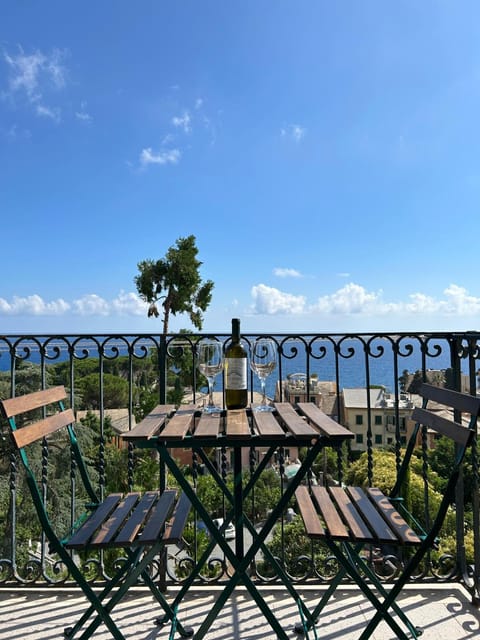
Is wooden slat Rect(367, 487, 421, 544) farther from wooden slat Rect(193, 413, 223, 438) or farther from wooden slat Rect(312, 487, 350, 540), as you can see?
wooden slat Rect(193, 413, 223, 438)

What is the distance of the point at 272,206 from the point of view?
2598 cm

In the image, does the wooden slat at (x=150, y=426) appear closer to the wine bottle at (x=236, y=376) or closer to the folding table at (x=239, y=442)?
the folding table at (x=239, y=442)

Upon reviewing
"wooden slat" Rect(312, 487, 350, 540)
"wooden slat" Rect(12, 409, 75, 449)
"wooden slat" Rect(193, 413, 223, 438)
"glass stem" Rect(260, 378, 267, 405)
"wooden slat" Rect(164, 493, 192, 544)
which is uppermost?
"glass stem" Rect(260, 378, 267, 405)

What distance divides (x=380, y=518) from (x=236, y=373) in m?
0.78

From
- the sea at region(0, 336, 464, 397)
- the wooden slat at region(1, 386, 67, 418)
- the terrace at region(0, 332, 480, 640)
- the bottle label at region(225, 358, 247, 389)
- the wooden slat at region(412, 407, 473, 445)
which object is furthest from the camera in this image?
the sea at region(0, 336, 464, 397)

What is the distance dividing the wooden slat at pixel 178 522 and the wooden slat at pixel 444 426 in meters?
0.98

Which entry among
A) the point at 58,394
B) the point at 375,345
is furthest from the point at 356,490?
the point at 58,394

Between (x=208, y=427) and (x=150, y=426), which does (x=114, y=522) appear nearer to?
(x=150, y=426)

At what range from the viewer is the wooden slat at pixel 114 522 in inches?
52.5

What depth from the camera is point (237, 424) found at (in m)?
1.44

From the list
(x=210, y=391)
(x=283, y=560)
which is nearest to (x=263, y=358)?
(x=210, y=391)

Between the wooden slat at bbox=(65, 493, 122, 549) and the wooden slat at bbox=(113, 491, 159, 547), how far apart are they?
9 cm

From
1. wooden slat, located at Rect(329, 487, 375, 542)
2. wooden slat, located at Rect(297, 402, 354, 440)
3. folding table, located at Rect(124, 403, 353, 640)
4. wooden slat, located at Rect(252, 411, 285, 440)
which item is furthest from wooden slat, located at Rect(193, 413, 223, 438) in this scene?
wooden slat, located at Rect(329, 487, 375, 542)

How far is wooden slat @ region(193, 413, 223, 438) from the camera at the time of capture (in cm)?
124
